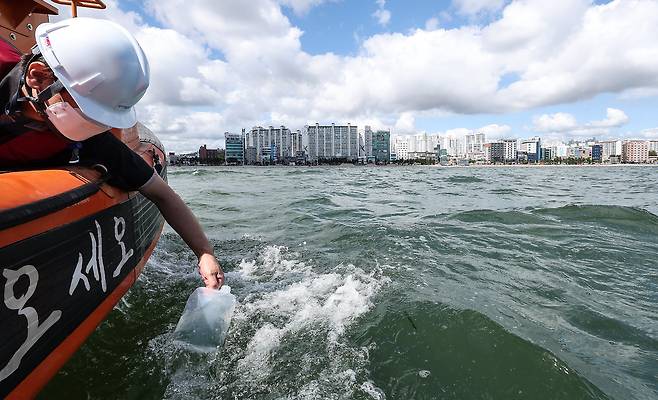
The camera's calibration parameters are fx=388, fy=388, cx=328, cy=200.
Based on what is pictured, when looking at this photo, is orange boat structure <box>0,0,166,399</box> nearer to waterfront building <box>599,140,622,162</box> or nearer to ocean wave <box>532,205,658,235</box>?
ocean wave <box>532,205,658,235</box>

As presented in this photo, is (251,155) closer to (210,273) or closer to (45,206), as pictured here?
(210,273)

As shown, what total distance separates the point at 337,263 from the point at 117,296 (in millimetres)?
2498

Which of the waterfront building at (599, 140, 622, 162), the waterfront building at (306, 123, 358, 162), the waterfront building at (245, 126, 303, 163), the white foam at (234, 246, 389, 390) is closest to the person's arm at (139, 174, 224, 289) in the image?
the white foam at (234, 246, 389, 390)

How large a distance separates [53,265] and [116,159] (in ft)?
2.55

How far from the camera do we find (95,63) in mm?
1651

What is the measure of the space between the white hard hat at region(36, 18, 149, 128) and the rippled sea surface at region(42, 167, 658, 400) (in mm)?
1573

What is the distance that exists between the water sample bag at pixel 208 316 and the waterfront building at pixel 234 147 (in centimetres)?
12734

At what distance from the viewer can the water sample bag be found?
1.90 metres

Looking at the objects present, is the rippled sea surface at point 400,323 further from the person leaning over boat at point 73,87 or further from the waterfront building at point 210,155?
the waterfront building at point 210,155

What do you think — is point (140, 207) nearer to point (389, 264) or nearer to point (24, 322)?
point (24, 322)

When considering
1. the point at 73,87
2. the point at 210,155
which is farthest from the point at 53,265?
the point at 210,155

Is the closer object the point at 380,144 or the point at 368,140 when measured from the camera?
the point at 368,140

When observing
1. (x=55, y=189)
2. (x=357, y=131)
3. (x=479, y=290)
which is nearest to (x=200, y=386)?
(x=55, y=189)

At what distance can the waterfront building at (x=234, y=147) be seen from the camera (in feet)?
424
